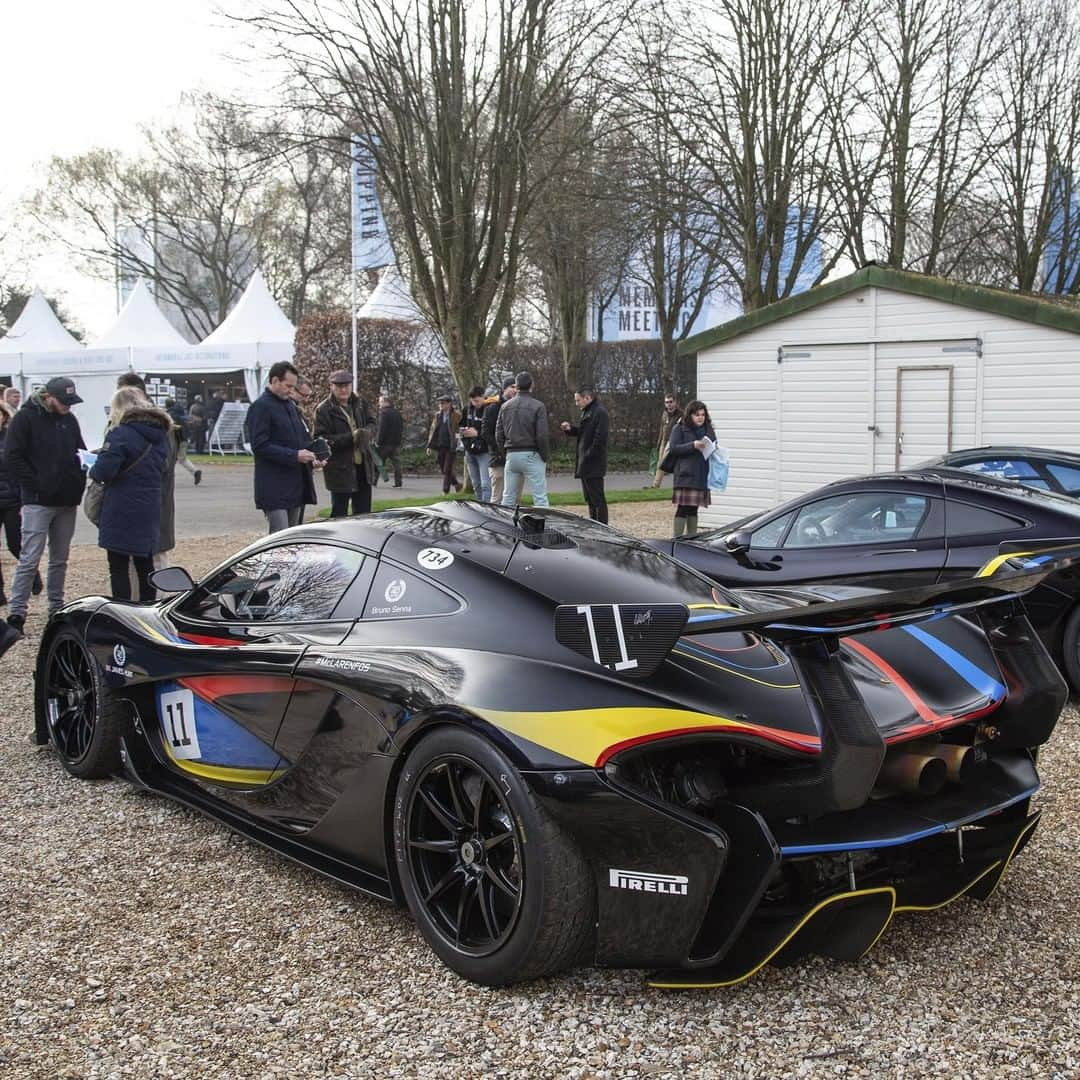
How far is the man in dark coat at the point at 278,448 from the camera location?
30.1 feet

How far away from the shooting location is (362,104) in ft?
68.1

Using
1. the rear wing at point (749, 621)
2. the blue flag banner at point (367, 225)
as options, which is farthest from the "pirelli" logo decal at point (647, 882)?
the blue flag banner at point (367, 225)

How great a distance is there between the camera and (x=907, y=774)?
10.9ft

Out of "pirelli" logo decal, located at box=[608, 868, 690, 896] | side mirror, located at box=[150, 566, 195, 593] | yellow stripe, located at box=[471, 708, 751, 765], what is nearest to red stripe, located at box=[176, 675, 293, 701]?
side mirror, located at box=[150, 566, 195, 593]

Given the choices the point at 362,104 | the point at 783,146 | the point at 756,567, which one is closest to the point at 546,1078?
the point at 756,567

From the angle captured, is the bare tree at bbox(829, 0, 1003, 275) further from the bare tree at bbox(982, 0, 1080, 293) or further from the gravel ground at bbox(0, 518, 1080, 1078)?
the gravel ground at bbox(0, 518, 1080, 1078)

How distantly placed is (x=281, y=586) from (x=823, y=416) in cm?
1219

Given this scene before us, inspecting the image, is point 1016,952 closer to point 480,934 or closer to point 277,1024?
point 480,934

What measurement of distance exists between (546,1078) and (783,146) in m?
22.1

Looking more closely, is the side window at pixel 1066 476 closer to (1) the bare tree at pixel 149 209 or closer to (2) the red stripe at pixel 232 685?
(2) the red stripe at pixel 232 685

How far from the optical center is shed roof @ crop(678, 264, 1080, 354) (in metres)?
13.3

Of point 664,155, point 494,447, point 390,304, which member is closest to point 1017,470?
point 494,447

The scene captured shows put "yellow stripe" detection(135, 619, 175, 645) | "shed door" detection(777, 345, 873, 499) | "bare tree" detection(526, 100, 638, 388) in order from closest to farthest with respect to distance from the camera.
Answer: "yellow stripe" detection(135, 619, 175, 645), "shed door" detection(777, 345, 873, 499), "bare tree" detection(526, 100, 638, 388)

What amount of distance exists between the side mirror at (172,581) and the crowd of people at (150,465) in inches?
2.2
